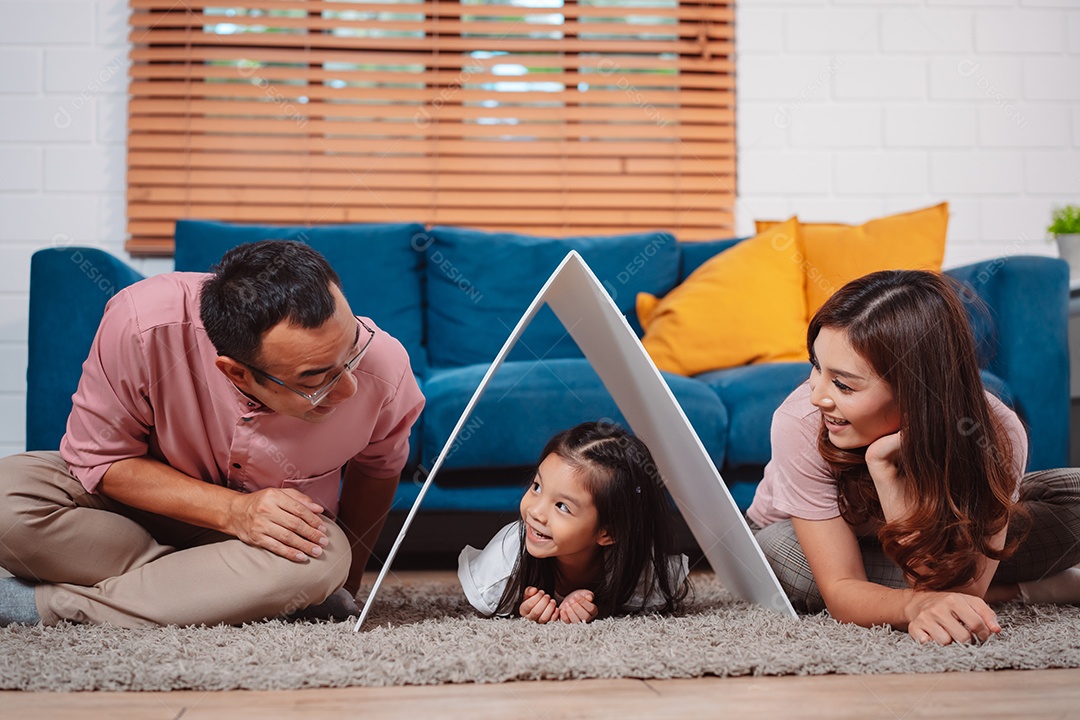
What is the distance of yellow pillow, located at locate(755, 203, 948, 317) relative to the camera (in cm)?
231

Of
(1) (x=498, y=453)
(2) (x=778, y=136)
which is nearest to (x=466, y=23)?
(2) (x=778, y=136)

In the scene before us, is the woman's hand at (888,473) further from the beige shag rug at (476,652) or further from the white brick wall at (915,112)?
the white brick wall at (915,112)

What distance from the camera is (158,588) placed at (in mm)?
1222

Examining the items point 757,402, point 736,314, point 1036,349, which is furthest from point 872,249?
point 757,402

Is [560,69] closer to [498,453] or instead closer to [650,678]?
[498,453]

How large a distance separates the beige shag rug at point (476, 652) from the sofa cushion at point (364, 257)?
1193mm

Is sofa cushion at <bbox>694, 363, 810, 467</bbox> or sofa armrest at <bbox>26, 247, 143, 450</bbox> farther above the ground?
sofa armrest at <bbox>26, 247, 143, 450</bbox>

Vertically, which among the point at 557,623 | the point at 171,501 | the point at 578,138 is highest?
the point at 578,138

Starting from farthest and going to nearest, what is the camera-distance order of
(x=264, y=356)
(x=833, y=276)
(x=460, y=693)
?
(x=833, y=276)
(x=264, y=356)
(x=460, y=693)

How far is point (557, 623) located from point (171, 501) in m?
→ 0.56

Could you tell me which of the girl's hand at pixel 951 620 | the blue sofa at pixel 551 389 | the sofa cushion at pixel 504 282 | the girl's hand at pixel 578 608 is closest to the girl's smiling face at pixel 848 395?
the girl's hand at pixel 951 620

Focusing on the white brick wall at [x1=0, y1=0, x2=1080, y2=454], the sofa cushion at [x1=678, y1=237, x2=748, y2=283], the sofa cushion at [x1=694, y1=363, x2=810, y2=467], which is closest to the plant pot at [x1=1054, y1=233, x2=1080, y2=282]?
the white brick wall at [x1=0, y1=0, x2=1080, y2=454]

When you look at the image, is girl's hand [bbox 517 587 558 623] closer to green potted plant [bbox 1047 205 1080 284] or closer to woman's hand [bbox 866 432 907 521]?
woman's hand [bbox 866 432 907 521]

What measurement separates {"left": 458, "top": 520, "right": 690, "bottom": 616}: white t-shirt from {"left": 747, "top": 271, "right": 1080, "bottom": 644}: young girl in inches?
10.1
